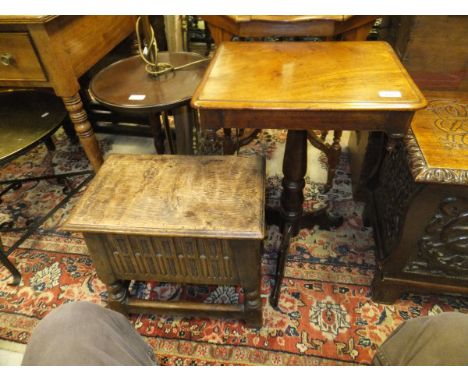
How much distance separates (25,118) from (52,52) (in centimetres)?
42

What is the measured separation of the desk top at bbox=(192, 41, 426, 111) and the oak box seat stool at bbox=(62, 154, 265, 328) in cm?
33

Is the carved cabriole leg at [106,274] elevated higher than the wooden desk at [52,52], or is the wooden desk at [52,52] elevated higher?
the wooden desk at [52,52]

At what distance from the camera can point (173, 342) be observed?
1.25 meters

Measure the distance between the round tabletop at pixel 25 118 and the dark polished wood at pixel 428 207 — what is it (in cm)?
143

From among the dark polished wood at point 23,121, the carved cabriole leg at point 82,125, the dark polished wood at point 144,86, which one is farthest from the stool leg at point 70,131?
the dark polished wood at point 144,86

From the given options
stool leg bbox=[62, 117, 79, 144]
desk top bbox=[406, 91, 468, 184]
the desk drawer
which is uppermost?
the desk drawer

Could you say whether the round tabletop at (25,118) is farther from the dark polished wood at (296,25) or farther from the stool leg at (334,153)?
the stool leg at (334,153)

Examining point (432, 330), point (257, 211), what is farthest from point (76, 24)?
point (432, 330)

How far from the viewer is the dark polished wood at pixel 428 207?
3.14 feet

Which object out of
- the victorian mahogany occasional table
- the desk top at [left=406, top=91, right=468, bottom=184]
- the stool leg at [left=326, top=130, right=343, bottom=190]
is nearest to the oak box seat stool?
the victorian mahogany occasional table

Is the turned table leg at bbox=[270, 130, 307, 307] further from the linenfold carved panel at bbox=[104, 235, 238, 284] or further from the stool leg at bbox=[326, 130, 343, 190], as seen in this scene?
the stool leg at bbox=[326, 130, 343, 190]

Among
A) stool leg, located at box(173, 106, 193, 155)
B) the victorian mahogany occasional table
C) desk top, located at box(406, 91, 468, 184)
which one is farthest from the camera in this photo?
stool leg, located at box(173, 106, 193, 155)

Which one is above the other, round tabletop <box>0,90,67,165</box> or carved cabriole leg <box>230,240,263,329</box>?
round tabletop <box>0,90,67,165</box>

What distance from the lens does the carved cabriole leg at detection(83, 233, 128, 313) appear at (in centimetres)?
106
